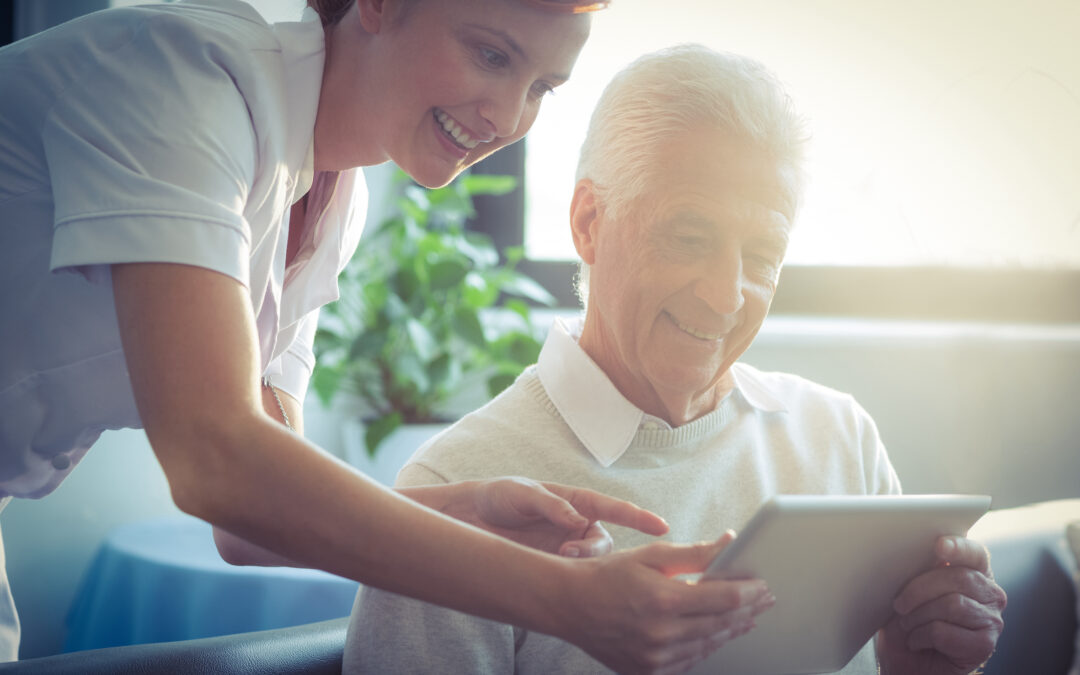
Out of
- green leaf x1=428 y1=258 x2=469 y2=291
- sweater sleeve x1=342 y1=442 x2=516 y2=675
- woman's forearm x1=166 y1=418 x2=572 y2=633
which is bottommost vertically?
green leaf x1=428 y1=258 x2=469 y2=291

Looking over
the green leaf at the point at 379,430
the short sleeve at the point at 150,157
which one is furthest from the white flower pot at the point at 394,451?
the short sleeve at the point at 150,157

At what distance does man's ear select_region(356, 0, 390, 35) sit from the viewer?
0.89 m

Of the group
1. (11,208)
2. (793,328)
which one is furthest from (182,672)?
(793,328)

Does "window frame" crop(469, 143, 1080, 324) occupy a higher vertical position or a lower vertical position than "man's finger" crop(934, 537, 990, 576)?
lower

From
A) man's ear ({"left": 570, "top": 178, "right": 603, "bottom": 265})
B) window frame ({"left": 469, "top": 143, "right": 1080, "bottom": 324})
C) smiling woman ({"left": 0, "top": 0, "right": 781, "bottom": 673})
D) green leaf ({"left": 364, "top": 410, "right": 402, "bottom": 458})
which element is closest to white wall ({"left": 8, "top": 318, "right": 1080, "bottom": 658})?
window frame ({"left": 469, "top": 143, "right": 1080, "bottom": 324})

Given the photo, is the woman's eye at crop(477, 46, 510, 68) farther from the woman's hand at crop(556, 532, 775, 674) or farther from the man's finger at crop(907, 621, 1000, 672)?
the man's finger at crop(907, 621, 1000, 672)

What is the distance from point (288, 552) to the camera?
61 cm

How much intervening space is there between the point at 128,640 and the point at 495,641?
3.67 feet

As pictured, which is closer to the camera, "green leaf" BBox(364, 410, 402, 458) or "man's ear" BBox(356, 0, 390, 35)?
"man's ear" BBox(356, 0, 390, 35)

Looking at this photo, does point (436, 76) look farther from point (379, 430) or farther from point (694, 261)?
point (379, 430)

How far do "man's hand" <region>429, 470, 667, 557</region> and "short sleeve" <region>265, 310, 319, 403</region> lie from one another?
1.22 feet

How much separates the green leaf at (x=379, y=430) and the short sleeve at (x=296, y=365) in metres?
1.09

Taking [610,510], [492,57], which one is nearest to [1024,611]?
[610,510]

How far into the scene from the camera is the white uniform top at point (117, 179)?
640 millimetres
